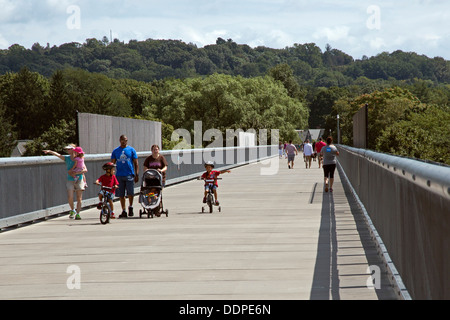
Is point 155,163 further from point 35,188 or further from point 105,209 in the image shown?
point 35,188

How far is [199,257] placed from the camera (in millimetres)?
10188

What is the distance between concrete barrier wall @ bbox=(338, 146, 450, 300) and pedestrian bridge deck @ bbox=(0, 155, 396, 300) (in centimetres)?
62

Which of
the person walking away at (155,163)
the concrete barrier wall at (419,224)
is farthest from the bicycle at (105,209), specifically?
the concrete barrier wall at (419,224)

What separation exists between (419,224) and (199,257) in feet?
15.5

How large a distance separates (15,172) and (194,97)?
79.7 metres

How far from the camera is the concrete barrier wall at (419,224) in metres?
4.66

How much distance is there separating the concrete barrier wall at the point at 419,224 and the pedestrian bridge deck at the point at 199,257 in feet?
2.03

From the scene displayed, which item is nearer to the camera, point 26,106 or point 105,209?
point 105,209

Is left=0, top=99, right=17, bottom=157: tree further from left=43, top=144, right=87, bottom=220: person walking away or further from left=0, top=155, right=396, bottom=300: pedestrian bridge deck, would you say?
left=0, top=155, right=396, bottom=300: pedestrian bridge deck

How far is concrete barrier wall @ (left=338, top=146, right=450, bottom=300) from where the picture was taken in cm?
466

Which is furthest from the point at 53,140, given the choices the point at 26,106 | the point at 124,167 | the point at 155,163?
the point at 155,163

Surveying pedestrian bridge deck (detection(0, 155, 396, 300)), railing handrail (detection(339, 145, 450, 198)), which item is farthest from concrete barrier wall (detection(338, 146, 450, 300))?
pedestrian bridge deck (detection(0, 155, 396, 300))

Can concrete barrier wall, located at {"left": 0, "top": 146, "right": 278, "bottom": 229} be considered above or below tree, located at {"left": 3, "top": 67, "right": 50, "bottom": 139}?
below

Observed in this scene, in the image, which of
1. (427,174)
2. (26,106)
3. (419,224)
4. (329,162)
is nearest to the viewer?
(427,174)
